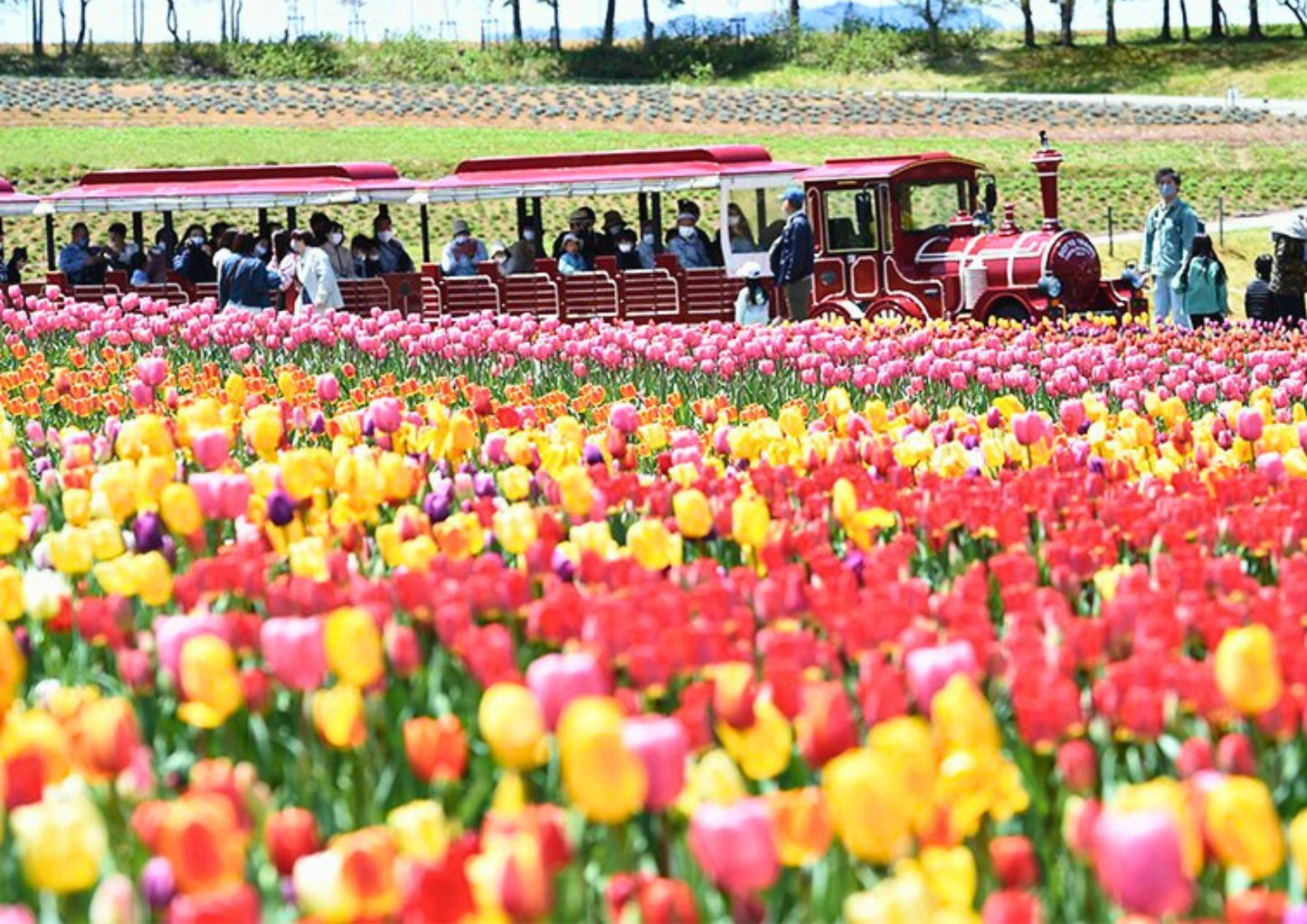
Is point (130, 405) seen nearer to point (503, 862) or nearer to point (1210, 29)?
point (503, 862)

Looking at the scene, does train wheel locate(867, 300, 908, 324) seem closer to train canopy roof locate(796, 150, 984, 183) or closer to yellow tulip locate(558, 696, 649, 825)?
train canopy roof locate(796, 150, 984, 183)

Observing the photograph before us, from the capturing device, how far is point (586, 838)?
3.15 meters

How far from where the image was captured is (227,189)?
22.4 m

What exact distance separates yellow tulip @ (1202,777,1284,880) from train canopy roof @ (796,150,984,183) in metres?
17.2

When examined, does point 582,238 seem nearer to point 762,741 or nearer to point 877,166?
point 877,166

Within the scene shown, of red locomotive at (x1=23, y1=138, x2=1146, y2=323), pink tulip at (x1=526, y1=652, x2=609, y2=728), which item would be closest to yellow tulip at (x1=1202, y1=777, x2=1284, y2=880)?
pink tulip at (x1=526, y1=652, x2=609, y2=728)

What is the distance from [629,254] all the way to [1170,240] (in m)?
5.90

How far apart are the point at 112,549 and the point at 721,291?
1602 centimetres

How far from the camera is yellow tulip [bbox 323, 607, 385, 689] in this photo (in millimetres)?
3307

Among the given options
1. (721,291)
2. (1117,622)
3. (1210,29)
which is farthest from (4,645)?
(1210,29)

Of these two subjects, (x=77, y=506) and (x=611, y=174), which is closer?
(x=77, y=506)

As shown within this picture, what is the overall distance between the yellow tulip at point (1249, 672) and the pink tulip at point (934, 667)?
1.20 ft

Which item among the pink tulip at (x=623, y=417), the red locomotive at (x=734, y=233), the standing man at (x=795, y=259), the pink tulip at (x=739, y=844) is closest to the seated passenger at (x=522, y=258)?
the red locomotive at (x=734, y=233)

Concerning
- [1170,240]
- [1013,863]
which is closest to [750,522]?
[1013,863]
